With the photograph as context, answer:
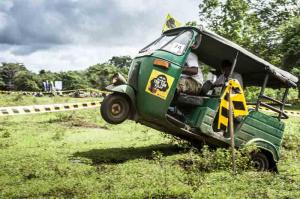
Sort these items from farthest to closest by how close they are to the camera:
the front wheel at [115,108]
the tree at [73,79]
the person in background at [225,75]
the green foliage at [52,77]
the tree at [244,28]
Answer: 1. the tree at [73,79]
2. the green foliage at [52,77]
3. the tree at [244,28]
4. the person in background at [225,75]
5. the front wheel at [115,108]

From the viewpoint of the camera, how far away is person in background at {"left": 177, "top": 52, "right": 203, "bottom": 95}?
30.3 feet

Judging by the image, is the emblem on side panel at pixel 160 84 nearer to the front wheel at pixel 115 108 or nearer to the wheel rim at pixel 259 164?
the front wheel at pixel 115 108

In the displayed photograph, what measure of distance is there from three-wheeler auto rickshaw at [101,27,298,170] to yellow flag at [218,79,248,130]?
133 millimetres

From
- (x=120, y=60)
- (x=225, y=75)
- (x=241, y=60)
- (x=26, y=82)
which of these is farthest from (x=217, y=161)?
(x=120, y=60)

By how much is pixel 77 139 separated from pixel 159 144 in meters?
2.54

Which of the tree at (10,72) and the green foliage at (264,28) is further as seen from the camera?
the tree at (10,72)

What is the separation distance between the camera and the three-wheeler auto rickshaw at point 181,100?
8594 millimetres

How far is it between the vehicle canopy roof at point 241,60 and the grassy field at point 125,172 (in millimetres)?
2061

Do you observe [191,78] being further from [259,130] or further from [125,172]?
[125,172]

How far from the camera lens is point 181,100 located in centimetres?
929

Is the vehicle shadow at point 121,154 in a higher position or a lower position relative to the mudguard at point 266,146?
lower

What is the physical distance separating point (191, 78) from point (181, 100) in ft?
1.78

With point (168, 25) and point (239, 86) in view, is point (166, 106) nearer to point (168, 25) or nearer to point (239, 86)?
point (239, 86)

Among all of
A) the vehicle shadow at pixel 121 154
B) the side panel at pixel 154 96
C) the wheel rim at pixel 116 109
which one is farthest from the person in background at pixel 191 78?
the vehicle shadow at pixel 121 154
